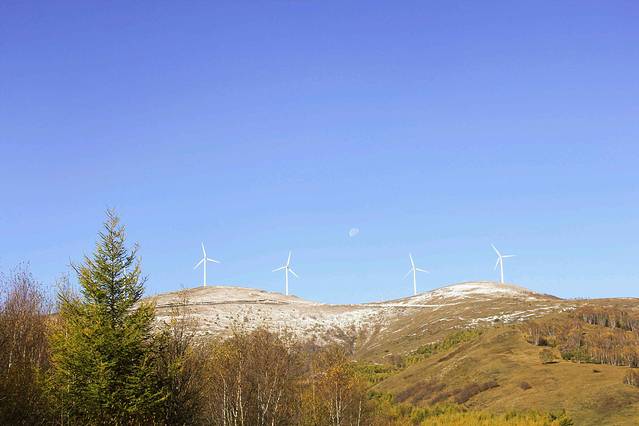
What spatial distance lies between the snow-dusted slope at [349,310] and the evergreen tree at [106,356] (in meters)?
77.7

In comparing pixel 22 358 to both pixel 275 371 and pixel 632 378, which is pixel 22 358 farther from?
pixel 632 378

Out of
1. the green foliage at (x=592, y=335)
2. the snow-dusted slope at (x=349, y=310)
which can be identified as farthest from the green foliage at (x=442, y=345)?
the green foliage at (x=592, y=335)

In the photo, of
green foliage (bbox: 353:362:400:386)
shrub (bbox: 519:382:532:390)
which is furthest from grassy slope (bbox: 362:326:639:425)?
green foliage (bbox: 353:362:400:386)

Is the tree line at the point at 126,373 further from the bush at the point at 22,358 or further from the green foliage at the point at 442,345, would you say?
the green foliage at the point at 442,345

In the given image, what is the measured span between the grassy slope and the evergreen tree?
122ft

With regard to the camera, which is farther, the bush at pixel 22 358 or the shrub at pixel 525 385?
the shrub at pixel 525 385

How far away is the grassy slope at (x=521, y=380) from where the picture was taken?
59125mm

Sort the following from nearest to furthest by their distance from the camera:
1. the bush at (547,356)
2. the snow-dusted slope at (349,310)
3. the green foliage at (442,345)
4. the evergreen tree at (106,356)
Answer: the evergreen tree at (106,356)
the bush at (547,356)
the green foliage at (442,345)
the snow-dusted slope at (349,310)

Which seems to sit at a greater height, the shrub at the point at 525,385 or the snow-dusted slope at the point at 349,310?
the snow-dusted slope at the point at 349,310

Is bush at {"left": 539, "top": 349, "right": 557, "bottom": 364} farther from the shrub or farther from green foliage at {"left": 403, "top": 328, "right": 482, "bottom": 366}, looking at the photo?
Result: green foliage at {"left": 403, "top": 328, "right": 482, "bottom": 366}

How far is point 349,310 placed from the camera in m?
172

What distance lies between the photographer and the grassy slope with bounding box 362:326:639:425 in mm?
59125

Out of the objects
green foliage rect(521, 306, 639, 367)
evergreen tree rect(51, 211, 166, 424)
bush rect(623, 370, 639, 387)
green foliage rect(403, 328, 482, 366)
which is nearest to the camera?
evergreen tree rect(51, 211, 166, 424)

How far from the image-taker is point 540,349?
277 ft
